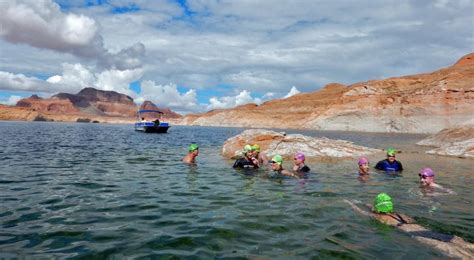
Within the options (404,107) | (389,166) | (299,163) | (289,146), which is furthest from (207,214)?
(404,107)

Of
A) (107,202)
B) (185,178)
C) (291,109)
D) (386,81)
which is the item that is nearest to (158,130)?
(185,178)

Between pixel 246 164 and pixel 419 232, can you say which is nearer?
pixel 419 232

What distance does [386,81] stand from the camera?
118 metres

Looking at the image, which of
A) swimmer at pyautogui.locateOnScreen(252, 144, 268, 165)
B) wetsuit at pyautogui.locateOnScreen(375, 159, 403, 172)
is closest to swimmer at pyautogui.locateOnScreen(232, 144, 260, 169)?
swimmer at pyautogui.locateOnScreen(252, 144, 268, 165)

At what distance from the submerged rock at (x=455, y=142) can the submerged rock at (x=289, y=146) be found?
282 inches

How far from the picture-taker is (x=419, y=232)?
784 cm

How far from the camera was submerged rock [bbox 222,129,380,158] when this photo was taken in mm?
→ 23625

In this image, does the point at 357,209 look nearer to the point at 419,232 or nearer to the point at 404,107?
the point at 419,232

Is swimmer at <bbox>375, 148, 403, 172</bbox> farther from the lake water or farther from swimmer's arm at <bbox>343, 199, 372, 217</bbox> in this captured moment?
swimmer's arm at <bbox>343, 199, 372, 217</bbox>

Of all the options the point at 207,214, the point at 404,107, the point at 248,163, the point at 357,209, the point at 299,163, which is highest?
the point at 404,107

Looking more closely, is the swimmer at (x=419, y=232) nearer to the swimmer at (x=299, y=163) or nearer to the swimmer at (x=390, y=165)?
the swimmer at (x=299, y=163)

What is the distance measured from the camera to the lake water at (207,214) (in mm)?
6750

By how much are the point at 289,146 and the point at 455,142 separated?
16837 millimetres

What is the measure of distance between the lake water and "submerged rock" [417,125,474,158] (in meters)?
12.2
